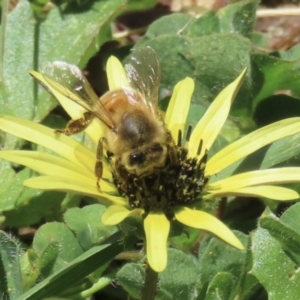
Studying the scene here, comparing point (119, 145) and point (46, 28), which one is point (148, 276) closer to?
point (119, 145)

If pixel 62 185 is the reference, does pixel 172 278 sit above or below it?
below

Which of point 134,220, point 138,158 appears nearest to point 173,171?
point 138,158

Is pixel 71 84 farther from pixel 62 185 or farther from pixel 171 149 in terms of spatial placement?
pixel 62 185

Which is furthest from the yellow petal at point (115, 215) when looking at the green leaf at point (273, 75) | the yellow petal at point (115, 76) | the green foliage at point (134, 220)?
the green leaf at point (273, 75)

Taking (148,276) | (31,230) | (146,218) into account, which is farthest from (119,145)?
(31,230)

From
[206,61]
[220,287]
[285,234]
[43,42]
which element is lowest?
[220,287]

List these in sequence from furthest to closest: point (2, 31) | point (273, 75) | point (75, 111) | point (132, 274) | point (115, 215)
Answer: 1. point (2, 31)
2. point (273, 75)
3. point (75, 111)
4. point (132, 274)
5. point (115, 215)
